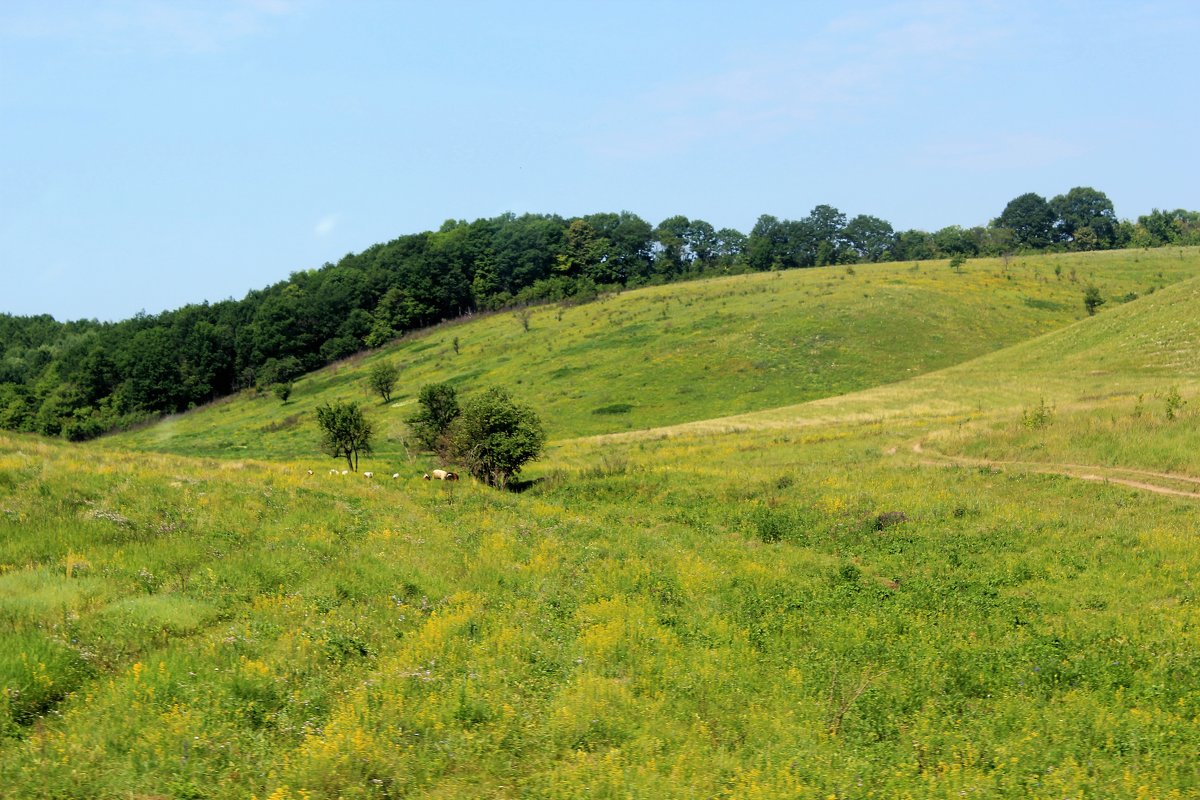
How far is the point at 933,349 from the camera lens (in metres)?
75.1

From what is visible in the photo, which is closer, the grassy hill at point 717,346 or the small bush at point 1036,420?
the small bush at point 1036,420

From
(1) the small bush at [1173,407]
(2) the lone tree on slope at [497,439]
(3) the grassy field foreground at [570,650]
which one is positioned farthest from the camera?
(2) the lone tree on slope at [497,439]

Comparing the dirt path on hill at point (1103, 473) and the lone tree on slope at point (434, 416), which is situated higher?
the lone tree on slope at point (434, 416)

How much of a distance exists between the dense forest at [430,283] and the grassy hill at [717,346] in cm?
1994

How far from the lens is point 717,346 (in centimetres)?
8025

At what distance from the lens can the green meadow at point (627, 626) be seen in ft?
28.4

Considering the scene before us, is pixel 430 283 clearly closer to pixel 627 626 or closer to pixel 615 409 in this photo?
pixel 615 409

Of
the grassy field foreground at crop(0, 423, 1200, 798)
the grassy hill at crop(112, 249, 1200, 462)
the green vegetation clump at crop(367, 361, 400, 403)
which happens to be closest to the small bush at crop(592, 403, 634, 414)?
the grassy hill at crop(112, 249, 1200, 462)

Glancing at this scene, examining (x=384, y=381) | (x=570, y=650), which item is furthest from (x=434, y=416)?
(x=384, y=381)

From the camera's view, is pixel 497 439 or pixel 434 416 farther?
pixel 434 416

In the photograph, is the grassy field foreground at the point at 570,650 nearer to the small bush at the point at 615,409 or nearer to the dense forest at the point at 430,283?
the small bush at the point at 615,409

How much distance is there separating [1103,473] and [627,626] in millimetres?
19696

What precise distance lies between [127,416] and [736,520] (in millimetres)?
127381

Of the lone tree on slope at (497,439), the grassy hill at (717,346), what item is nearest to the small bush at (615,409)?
the grassy hill at (717,346)
